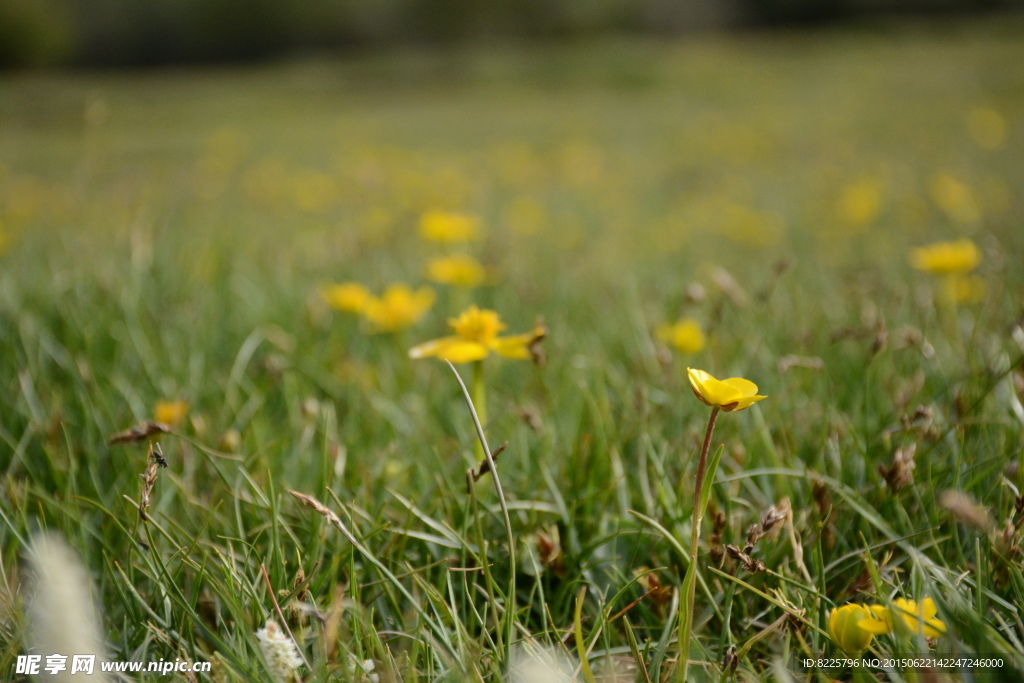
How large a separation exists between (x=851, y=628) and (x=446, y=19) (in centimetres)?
3353

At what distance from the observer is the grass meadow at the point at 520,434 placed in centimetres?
79

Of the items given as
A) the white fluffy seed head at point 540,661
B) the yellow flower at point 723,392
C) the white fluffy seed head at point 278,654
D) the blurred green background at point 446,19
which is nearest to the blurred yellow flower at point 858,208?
the yellow flower at point 723,392

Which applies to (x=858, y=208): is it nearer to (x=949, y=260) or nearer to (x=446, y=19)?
(x=949, y=260)

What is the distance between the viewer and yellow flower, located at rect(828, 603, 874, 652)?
0.69m

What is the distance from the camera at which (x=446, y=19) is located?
30.4 m

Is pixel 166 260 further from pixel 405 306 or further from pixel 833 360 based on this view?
pixel 833 360

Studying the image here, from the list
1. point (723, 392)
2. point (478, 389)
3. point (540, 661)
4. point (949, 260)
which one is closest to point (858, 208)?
point (949, 260)

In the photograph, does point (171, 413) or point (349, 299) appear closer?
point (171, 413)

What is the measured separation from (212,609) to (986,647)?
38.6 inches

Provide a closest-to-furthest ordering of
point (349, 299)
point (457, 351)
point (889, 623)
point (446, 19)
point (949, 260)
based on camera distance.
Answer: point (889, 623)
point (457, 351)
point (949, 260)
point (349, 299)
point (446, 19)

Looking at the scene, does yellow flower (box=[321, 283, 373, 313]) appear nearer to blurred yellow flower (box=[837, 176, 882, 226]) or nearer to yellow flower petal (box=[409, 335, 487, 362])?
yellow flower petal (box=[409, 335, 487, 362])

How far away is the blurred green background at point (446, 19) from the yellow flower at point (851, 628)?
2418 centimetres

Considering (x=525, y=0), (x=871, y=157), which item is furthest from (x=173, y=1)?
(x=871, y=157)

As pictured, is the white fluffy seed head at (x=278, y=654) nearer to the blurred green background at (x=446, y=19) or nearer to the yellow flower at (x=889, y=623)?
the yellow flower at (x=889, y=623)
